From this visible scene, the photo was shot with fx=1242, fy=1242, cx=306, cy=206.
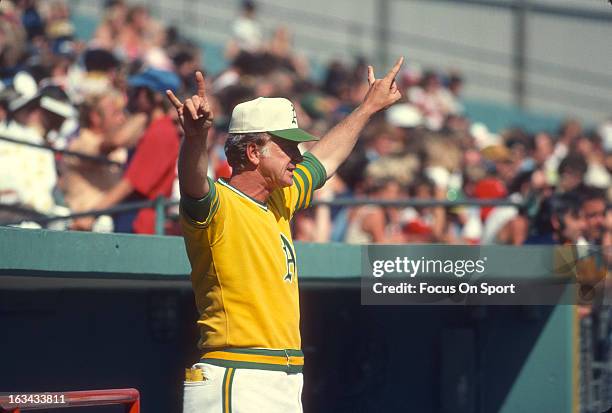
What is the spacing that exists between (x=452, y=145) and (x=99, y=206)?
6001 millimetres

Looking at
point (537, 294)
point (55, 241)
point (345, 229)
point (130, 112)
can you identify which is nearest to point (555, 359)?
point (537, 294)

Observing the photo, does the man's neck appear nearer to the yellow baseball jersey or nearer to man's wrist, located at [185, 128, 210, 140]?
the yellow baseball jersey

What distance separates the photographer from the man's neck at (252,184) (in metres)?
4.46

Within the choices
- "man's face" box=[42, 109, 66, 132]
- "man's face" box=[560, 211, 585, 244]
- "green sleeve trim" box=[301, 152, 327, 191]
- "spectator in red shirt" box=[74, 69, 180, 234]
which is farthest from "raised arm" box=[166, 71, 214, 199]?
"man's face" box=[560, 211, 585, 244]

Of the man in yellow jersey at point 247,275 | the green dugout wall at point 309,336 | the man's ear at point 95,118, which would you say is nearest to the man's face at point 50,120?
A: the man's ear at point 95,118

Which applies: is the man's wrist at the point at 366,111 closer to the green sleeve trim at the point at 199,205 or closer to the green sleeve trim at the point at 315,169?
the green sleeve trim at the point at 315,169

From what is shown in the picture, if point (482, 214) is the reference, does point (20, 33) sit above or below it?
above

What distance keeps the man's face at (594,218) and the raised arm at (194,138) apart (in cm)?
472

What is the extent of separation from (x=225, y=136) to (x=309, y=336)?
3.16 meters

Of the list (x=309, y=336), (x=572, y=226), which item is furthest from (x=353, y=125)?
(x=572, y=226)

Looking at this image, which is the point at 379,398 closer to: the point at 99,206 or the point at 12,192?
the point at 99,206

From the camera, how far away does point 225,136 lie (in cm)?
1005

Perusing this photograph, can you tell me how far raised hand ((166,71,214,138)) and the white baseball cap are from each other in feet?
A: 1.56

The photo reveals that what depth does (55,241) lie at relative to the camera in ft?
16.5
